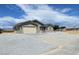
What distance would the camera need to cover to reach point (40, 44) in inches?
78.4

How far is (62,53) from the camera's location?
77.2 inches

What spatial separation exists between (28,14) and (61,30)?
35cm

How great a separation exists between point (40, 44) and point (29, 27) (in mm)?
200

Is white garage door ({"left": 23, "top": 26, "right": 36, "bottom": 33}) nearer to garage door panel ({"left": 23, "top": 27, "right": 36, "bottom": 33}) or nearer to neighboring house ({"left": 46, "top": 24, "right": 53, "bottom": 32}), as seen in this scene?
garage door panel ({"left": 23, "top": 27, "right": 36, "bottom": 33})

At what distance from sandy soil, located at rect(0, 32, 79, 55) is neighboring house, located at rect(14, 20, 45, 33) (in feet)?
0.16

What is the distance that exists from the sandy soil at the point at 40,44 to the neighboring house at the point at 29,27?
0.05m

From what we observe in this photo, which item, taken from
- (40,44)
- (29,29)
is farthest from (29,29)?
(40,44)

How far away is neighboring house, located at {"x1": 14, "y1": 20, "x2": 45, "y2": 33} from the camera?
200cm

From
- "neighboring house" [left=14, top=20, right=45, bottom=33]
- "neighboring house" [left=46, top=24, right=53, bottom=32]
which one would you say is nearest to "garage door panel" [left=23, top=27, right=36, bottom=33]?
"neighboring house" [left=14, top=20, right=45, bottom=33]

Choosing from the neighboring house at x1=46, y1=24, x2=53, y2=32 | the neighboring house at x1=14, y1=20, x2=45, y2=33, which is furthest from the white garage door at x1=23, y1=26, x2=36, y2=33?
the neighboring house at x1=46, y1=24, x2=53, y2=32

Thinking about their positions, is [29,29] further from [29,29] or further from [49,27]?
[49,27]

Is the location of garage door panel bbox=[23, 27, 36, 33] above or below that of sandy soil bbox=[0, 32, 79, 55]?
above
